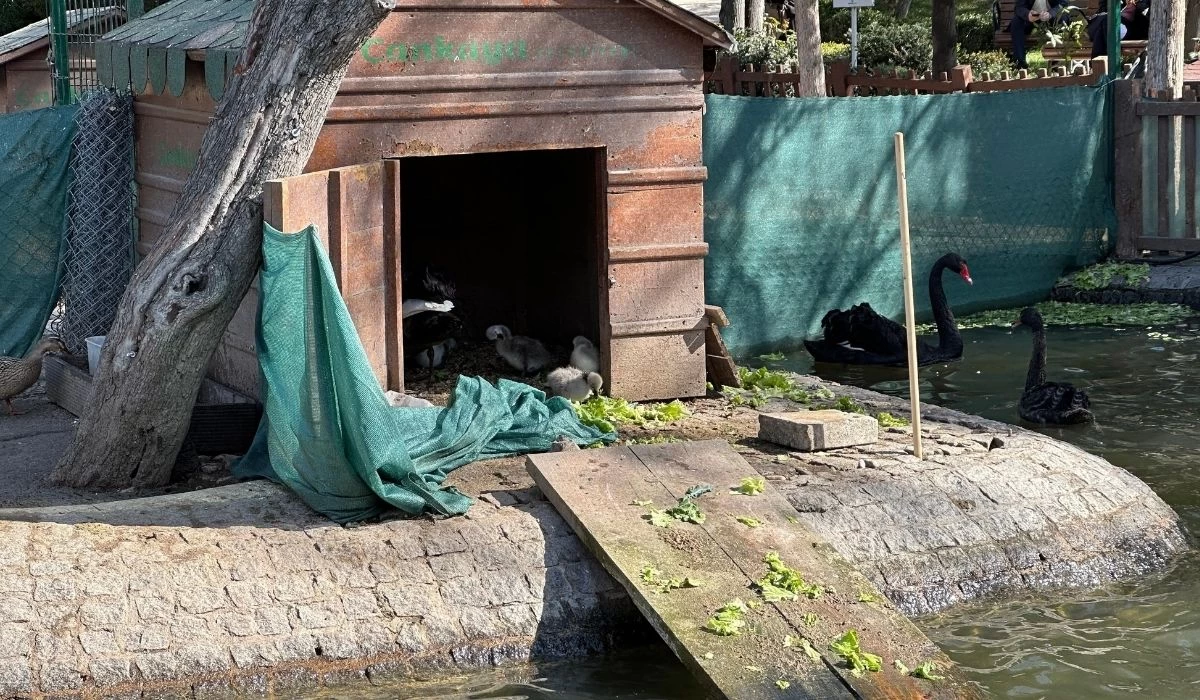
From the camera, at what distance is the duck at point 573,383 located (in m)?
10.1

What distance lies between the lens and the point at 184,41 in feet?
32.1

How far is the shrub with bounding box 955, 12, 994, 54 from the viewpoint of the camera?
3378 centimetres

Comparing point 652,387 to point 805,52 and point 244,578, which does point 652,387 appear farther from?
point 805,52

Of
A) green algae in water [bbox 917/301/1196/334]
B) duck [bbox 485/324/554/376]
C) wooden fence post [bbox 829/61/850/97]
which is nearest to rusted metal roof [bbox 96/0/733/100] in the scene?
duck [bbox 485/324/554/376]

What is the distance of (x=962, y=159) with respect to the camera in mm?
14758

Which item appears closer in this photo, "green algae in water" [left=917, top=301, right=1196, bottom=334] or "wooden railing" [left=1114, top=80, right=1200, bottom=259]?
"green algae in water" [left=917, top=301, right=1196, bottom=334]

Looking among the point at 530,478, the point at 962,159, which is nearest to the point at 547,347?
the point at 530,478

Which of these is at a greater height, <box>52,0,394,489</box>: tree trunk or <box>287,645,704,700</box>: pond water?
<box>52,0,394,489</box>: tree trunk

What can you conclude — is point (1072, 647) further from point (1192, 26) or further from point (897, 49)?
point (1192, 26)

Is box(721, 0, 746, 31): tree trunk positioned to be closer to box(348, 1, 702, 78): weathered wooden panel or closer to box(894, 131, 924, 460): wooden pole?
box(348, 1, 702, 78): weathered wooden panel

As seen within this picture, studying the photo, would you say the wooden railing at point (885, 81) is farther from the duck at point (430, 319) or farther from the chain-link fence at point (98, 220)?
the chain-link fence at point (98, 220)

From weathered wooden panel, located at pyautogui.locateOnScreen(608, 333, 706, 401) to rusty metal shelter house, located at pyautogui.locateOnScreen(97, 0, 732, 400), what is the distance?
10 millimetres

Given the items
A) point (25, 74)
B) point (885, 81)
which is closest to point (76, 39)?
point (25, 74)

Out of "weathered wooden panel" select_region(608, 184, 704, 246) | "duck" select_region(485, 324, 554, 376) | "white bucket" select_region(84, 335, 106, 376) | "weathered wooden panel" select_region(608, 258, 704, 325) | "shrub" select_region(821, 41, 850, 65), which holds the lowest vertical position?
"duck" select_region(485, 324, 554, 376)
